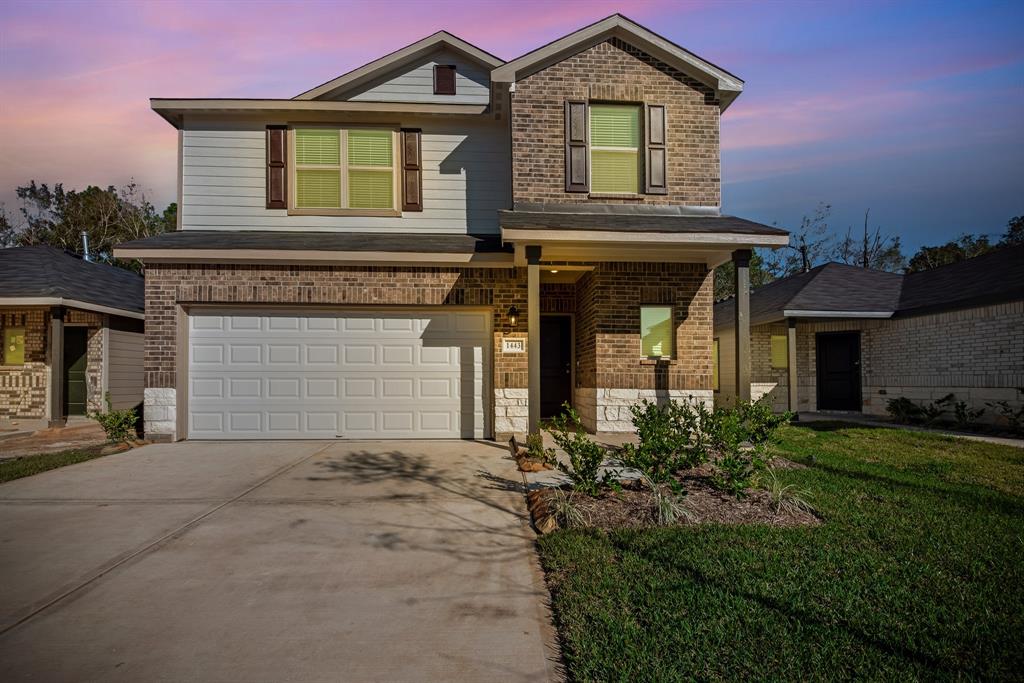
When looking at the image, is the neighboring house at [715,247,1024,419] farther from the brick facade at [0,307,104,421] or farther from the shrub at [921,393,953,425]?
the brick facade at [0,307,104,421]

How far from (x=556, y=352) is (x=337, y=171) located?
5847 mm

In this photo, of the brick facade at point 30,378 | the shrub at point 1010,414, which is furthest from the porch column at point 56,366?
the shrub at point 1010,414

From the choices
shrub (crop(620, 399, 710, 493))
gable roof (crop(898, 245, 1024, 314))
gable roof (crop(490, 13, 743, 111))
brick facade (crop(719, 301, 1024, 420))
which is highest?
gable roof (crop(490, 13, 743, 111))

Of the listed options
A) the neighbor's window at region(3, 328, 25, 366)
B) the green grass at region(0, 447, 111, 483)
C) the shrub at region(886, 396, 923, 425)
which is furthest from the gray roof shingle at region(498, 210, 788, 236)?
the neighbor's window at region(3, 328, 25, 366)

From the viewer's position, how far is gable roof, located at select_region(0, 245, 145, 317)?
1242cm

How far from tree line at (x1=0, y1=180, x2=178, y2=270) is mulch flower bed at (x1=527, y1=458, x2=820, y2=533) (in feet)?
110

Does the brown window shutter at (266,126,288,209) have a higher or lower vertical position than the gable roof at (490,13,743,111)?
lower

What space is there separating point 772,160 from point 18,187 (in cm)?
4446

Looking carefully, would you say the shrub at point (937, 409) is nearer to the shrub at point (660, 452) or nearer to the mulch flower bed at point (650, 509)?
the mulch flower bed at point (650, 509)

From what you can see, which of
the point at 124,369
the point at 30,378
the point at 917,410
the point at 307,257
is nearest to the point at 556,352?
the point at 307,257

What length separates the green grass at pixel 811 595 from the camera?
8.91 ft

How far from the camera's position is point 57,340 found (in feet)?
41.6

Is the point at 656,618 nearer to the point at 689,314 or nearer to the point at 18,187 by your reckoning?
the point at 689,314

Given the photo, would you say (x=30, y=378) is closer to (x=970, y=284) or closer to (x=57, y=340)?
(x=57, y=340)
